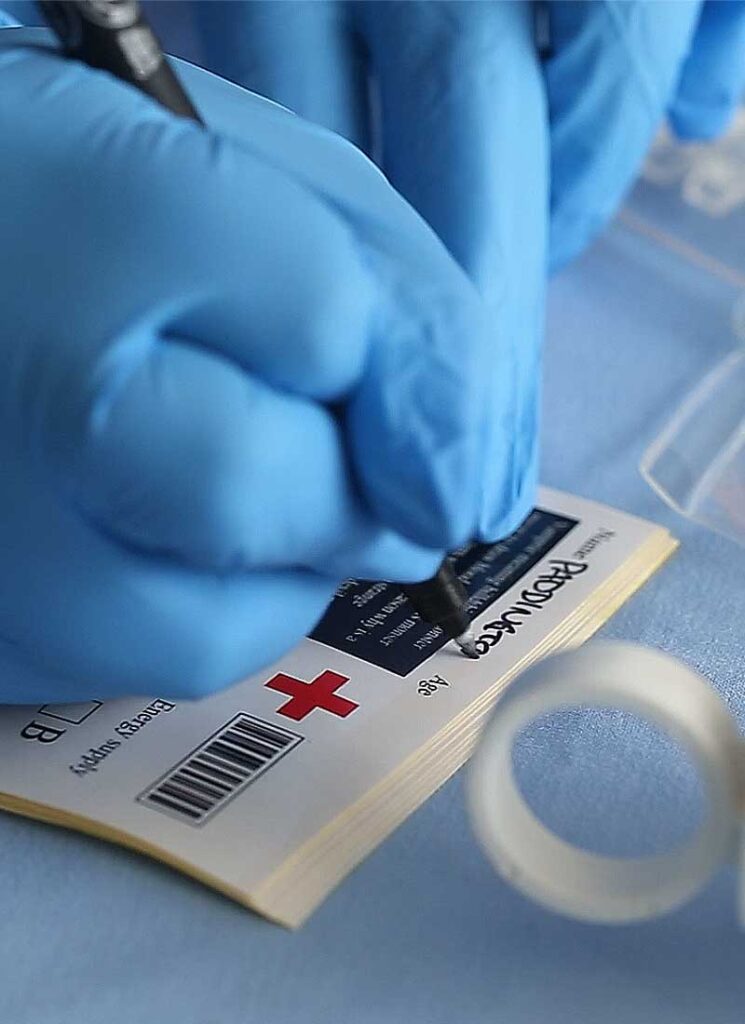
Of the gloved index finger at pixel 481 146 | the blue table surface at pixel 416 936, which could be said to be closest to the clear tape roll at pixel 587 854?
the blue table surface at pixel 416 936

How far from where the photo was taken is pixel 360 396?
331 millimetres

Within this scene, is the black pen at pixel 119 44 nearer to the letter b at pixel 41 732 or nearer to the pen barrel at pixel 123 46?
the pen barrel at pixel 123 46

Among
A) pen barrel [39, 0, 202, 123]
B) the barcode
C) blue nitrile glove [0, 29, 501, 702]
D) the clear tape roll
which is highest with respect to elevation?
pen barrel [39, 0, 202, 123]

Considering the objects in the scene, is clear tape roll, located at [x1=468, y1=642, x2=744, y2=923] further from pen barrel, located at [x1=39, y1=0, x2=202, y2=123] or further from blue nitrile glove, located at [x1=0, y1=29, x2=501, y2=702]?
Result: pen barrel, located at [x1=39, y1=0, x2=202, y2=123]

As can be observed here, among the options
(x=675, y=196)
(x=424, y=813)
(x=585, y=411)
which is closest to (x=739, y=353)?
(x=585, y=411)

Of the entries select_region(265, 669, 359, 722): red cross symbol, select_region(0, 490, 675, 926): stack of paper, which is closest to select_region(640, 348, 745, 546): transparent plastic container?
select_region(0, 490, 675, 926): stack of paper

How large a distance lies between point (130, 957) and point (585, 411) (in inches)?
13.3

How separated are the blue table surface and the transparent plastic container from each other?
106 mm

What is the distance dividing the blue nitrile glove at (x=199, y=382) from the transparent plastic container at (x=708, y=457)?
19 cm

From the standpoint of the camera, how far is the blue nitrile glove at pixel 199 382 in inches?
12.3

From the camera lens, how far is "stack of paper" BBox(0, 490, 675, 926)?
36 centimetres

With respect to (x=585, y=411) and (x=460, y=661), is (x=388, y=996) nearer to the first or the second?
(x=460, y=661)

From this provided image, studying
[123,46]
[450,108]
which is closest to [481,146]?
[450,108]

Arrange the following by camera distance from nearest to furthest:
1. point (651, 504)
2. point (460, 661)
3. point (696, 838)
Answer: point (696, 838), point (460, 661), point (651, 504)
